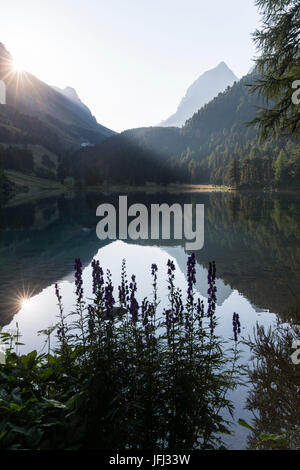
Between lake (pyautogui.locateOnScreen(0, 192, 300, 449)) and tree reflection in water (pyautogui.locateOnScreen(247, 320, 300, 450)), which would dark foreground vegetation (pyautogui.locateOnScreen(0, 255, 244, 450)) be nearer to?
tree reflection in water (pyautogui.locateOnScreen(247, 320, 300, 450))

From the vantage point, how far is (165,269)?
55.9 feet

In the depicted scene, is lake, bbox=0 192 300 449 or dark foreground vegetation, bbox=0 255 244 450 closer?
dark foreground vegetation, bbox=0 255 244 450

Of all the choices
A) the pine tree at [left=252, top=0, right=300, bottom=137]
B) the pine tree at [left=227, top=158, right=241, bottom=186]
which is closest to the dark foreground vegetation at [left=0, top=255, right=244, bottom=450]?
the pine tree at [left=252, top=0, right=300, bottom=137]

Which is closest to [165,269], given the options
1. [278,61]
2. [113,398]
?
[278,61]

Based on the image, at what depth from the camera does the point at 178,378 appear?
4547mm

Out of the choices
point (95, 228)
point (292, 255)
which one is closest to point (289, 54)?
point (292, 255)

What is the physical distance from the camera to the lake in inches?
388

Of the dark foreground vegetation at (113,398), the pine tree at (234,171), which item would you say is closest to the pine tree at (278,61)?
the dark foreground vegetation at (113,398)

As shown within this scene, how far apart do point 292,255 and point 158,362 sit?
52.0 ft

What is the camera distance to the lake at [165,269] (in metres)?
9.85

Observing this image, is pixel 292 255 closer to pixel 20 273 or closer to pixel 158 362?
pixel 20 273

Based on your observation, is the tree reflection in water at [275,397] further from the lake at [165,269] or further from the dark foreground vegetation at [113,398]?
the dark foreground vegetation at [113,398]
